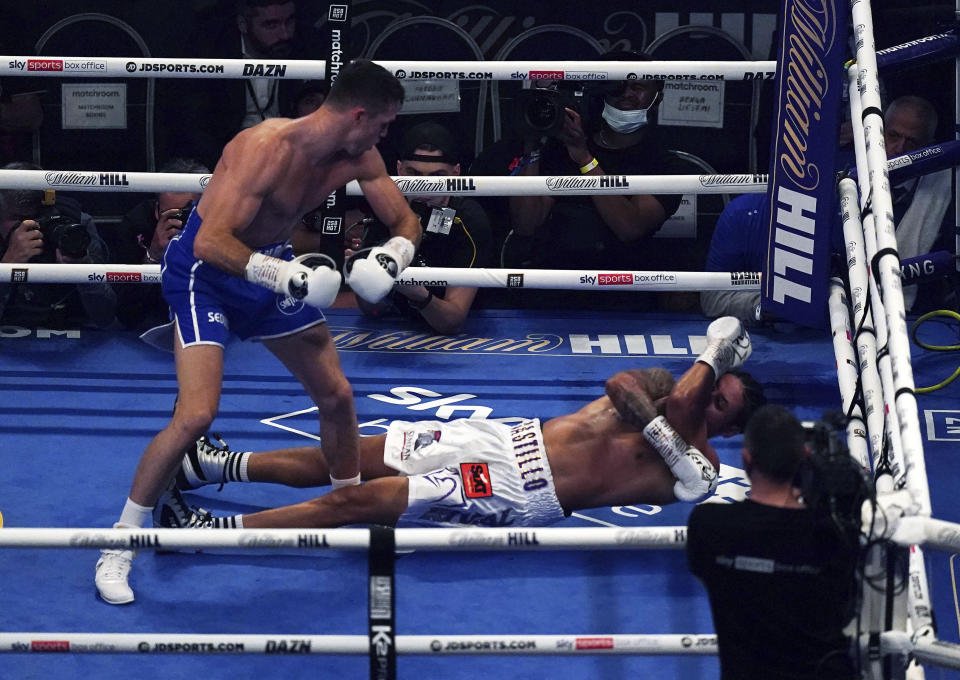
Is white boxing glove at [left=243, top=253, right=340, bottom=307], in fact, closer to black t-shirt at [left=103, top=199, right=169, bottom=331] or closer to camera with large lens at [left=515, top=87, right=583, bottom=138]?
camera with large lens at [left=515, top=87, right=583, bottom=138]

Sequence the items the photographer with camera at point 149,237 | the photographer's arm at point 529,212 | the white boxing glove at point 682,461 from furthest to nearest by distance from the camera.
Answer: the photographer's arm at point 529,212 → the photographer with camera at point 149,237 → the white boxing glove at point 682,461

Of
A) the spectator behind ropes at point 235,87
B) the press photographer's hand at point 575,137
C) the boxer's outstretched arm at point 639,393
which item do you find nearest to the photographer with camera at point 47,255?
the spectator behind ropes at point 235,87

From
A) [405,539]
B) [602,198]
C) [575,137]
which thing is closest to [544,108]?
[575,137]

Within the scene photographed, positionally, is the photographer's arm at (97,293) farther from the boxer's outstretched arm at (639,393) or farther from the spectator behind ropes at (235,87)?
the boxer's outstretched arm at (639,393)

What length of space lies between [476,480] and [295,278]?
104 cm

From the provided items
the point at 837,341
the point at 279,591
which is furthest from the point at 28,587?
the point at 837,341

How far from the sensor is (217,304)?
14.7 feet

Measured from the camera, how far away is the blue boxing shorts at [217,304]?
4426 millimetres

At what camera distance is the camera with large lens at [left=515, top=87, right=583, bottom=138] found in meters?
5.84

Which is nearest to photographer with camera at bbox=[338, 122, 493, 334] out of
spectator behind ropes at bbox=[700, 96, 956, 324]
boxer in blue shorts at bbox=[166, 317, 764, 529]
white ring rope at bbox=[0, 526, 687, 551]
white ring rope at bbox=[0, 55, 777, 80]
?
white ring rope at bbox=[0, 55, 777, 80]

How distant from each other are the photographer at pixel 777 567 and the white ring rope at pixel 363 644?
6.9 inches

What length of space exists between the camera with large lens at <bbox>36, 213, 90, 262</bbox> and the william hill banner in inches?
117

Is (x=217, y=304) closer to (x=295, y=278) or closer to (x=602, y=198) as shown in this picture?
(x=295, y=278)

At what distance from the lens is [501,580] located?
446cm
